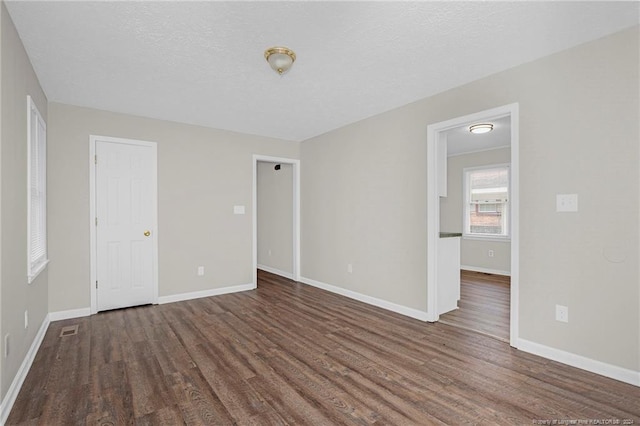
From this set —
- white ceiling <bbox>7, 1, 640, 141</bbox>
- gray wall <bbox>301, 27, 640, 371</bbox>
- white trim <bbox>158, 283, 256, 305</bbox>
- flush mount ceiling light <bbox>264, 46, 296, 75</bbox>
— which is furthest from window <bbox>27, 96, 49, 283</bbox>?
gray wall <bbox>301, 27, 640, 371</bbox>

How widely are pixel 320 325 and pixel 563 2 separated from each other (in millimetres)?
3305

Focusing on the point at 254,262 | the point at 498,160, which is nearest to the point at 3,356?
the point at 254,262

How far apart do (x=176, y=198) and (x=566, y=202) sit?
4.43m

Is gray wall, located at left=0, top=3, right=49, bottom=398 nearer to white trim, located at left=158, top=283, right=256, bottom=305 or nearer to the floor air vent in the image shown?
the floor air vent

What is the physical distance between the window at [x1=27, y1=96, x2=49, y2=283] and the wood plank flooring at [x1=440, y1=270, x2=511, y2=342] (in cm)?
404

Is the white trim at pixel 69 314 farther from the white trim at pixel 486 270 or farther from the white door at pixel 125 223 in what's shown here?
the white trim at pixel 486 270

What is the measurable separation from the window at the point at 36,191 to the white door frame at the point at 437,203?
3703mm

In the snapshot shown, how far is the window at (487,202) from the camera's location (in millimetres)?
6406

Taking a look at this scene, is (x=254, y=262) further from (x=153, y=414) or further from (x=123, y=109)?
(x=153, y=414)

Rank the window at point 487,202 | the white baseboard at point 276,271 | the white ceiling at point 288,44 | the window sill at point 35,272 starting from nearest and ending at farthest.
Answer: the white ceiling at point 288,44 → the window sill at point 35,272 → the white baseboard at point 276,271 → the window at point 487,202

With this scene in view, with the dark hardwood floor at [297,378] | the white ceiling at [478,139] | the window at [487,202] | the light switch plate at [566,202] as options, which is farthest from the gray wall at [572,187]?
the window at [487,202]

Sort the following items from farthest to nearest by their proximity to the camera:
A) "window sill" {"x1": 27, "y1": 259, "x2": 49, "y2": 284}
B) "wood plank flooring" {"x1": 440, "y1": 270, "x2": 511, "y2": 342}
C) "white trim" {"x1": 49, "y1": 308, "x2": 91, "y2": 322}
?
"white trim" {"x1": 49, "y1": 308, "x2": 91, "y2": 322} → "wood plank flooring" {"x1": 440, "y1": 270, "x2": 511, "y2": 342} → "window sill" {"x1": 27, "y1": 259, "x2": 49, "y2": 284}

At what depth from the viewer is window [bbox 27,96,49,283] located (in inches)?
101

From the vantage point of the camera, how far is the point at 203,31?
7.32 ft
